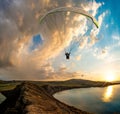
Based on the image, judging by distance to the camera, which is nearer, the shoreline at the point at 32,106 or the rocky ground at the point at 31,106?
the rocky ground at the point at 31,106

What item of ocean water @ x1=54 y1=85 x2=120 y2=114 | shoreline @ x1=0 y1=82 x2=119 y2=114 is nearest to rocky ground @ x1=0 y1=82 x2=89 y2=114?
shoreline @ x1=0 y1=82 x2=119 y2=114

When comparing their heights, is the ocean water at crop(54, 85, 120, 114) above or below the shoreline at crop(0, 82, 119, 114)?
below

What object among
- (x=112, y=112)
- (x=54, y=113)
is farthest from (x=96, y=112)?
(x=54, y=113)

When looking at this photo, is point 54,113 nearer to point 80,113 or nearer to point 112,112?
point 80,113

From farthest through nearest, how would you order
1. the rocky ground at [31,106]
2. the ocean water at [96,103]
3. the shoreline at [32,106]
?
the ocean water at [96,103] < the shoreline at [32,106] < the rocky ground at [31,106]

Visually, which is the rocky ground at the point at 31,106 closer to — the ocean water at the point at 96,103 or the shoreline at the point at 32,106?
the shoreline at the point at 32,106

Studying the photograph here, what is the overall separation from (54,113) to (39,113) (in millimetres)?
5256

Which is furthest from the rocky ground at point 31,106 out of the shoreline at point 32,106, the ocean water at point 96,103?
the ocean water at point 96,103

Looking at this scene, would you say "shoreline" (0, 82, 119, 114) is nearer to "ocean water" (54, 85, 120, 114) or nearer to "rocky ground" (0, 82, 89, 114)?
"rocky ground" (0, 82, 89, 114)

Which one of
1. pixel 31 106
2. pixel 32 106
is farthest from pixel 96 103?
pixel 31 106

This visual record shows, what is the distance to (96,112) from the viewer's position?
232ft

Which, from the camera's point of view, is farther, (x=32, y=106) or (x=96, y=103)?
(x=96, y=103)

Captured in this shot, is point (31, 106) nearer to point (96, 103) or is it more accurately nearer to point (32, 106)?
point (32, 106)

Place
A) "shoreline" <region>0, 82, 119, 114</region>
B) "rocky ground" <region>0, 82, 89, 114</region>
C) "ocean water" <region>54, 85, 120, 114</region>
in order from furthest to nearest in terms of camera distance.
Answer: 1. "ocean water" <region>54, 85, 120, 114</region>
2. "shoreline" <region>0, 82, 119, 114</region>
3. "rocky ground" <region>0, 82, 89, 114</region>
